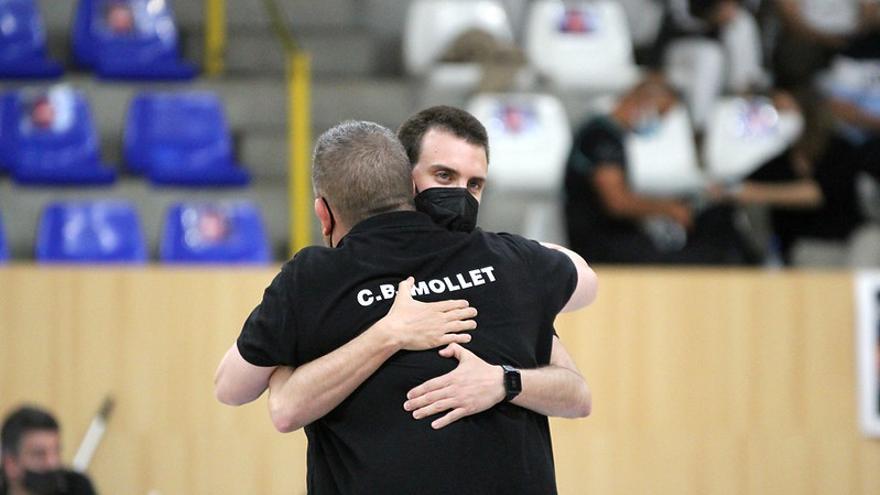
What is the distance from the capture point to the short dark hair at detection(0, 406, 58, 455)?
5.82 m

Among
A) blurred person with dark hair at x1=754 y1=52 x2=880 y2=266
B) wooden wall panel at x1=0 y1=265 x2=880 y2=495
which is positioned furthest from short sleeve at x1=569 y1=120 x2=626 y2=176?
wooden wall panel at x1=0 y1=265 x2=880 y2=495

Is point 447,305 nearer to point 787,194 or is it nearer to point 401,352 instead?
point 401,352

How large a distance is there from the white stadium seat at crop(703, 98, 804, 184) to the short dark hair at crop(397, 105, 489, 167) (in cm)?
555

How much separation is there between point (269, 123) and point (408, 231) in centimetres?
616

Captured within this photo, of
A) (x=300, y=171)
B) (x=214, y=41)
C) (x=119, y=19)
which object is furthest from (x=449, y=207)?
(x=119, y=19)

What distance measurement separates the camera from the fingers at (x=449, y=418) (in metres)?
2.68

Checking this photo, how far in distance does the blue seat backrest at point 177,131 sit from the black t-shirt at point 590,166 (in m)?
2.22

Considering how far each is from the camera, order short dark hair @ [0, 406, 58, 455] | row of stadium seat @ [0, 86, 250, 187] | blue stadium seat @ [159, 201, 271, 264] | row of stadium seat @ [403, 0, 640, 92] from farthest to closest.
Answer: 1. row of stadium seat @ [403, 0, 640, 92]
2. row of stadium seat @ [0, 86, 250, 187]
3. blue stadium seat @ [159, 201, 271, 264]
4. short dark hair @ [0, 406, 58, 455]

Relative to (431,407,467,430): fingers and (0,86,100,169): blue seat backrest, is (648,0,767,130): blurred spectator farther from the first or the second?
(431,407,467,430): fingers

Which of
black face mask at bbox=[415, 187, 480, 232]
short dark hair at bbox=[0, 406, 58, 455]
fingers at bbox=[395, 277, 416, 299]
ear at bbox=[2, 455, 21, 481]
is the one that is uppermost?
black face mask at bbox=[415, 187, 480, 232]

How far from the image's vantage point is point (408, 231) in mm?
2762

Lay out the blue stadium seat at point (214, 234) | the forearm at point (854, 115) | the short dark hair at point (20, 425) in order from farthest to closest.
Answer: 1. the forearm at point (854, 115)
2. the blue stadium seat at point (214, 234)
3. the short dark hair at point (20, 425)

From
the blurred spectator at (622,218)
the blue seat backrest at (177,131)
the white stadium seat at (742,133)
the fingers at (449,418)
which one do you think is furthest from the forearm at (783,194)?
the fingers at (449,418)

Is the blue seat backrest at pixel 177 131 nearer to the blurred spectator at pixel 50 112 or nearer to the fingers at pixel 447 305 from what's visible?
the blurred spectator at pixel 50 112
